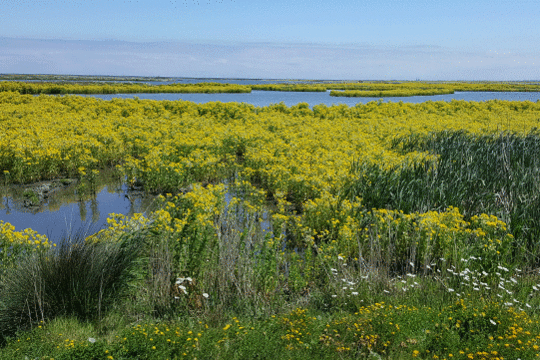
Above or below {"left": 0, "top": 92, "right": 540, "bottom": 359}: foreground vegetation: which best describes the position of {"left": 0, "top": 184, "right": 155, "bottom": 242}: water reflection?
below

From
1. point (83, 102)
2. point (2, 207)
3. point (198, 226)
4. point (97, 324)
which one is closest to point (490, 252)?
point (198, 226)

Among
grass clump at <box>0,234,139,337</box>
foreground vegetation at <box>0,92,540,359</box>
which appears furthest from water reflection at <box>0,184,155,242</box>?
grass clump at <box>0,234,139,337</box>

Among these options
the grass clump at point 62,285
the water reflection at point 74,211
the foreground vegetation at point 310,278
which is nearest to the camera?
the foreground vegetation at point 310,278

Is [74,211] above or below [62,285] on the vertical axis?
below

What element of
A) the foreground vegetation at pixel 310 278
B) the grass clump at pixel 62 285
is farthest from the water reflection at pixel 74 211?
the grass clump at pixel 62 285

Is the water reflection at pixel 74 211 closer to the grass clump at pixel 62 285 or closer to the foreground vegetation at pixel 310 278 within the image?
the foreground vegetation at pixel 310 278

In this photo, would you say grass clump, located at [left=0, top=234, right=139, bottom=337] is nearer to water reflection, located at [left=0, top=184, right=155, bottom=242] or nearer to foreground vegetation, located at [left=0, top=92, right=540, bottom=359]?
foreground vegetation, located at [left=0, top=92, right=540, bottom=359]

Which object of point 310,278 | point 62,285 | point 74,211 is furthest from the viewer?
point 74,211

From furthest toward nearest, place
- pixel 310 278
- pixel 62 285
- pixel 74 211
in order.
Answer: pixel 74 211 → pixel 310 278 → pixel 62 285

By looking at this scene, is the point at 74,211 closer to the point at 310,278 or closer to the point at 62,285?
the point at 62,285

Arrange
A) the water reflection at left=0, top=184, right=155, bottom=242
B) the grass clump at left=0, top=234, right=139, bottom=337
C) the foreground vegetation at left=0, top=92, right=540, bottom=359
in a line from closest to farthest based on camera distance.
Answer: the foreground vegetation at left=0, top=92, right=540, bottom=359
the grass clump at left=0, top=234, right=139, bottom=337
the water reflection at left=0, top=184, right=155, bottom=242

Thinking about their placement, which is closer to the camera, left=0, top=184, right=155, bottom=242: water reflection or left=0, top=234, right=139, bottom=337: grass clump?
left=0, top=234, right=139, bottom=337: grass clump

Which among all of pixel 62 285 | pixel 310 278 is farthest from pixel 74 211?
pixel 310 278

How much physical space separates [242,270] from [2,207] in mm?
7220
